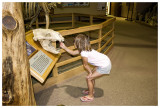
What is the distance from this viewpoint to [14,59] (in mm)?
1807

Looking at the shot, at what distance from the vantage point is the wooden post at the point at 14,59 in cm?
169

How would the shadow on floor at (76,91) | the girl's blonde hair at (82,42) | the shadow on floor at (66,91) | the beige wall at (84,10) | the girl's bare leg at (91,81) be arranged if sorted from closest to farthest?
the girl's blonde hair at (82,42) < the girl's bare leg at (91,81) < the shadow on floor at (66,91) < the shadow on floor at (76,91) < the beige wall at (84,10)

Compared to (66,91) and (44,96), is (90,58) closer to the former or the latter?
(66,91)

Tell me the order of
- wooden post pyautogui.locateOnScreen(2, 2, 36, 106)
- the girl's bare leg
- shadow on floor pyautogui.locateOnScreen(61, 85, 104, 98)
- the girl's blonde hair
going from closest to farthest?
1. wooden post pyautogui.locateOnScreen(2, 2, 36, 106)
2. the girl's blonde hair
3. the girl's bare leg
4. shadow on floor pyautogui.locateOnScreen(61, 85, 104, 98)

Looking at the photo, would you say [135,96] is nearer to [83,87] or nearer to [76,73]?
[83,87]

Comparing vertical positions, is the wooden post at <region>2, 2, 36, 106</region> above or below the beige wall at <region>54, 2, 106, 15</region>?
below

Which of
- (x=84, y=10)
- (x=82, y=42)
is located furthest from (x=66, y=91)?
(x=84, y=10)

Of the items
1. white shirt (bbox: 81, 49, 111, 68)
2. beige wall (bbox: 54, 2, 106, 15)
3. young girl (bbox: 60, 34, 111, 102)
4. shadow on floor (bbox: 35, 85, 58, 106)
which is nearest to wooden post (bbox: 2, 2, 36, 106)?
shadow on floor (bbox: 35, 85, 58, 106)

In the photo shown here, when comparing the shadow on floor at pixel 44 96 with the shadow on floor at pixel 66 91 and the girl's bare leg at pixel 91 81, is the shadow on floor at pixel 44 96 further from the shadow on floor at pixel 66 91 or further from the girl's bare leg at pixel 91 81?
the girl's bare leg at pixel 91 81

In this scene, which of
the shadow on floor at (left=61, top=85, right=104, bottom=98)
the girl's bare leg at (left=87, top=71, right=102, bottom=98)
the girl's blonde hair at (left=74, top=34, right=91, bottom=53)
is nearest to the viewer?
the girl's blonde hair at (left=74, top=34, right=91, bottom=53)

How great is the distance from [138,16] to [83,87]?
11974 millimetres

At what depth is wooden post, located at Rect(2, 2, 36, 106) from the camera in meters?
1.69

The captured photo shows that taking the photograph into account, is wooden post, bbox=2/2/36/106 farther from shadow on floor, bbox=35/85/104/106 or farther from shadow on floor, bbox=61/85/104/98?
shadow on floor, bbox=61/85/104/98

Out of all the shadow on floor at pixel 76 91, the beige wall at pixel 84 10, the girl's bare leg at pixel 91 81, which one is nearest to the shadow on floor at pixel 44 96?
the shadow on floor at pixel 76 91
